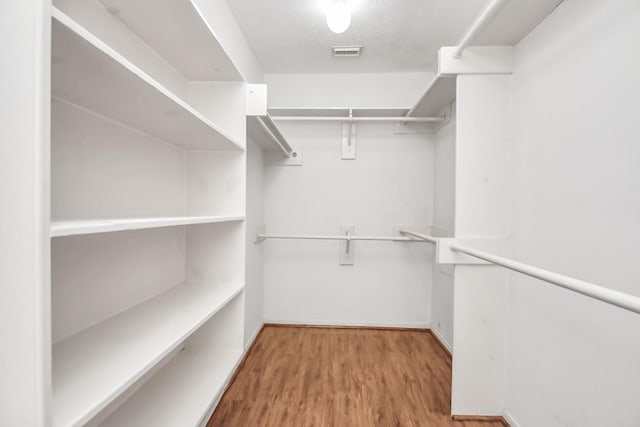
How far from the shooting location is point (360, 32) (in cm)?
180

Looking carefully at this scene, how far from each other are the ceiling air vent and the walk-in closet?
20mm

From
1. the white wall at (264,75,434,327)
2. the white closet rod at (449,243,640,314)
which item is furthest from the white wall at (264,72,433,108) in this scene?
the white closet rod at (449,243,640,314)

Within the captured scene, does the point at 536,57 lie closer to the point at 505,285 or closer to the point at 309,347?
the point at 505,285

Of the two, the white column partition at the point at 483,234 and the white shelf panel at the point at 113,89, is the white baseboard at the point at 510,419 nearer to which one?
the white column partition at the point at 483,234

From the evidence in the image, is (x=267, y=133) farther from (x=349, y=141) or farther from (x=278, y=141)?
(x=349, y=141)

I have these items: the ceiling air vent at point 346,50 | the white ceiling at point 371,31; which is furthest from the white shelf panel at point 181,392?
the ceiling air vent at point 346,50

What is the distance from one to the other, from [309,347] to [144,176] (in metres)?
1.58

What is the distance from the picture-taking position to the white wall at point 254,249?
1.94 meters

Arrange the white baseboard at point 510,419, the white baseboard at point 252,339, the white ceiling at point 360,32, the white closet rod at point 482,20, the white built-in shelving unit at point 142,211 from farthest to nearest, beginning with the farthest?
the white baseboard at point 252,339
the white ceiling at point 360,32
the white baseboard at point 510,419
the white closet rod at point 482,20
the white built-in shelving unit at point 142,211

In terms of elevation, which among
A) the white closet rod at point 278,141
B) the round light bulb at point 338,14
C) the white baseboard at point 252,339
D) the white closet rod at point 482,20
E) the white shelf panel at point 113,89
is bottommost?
the white baseboard at point 252,339

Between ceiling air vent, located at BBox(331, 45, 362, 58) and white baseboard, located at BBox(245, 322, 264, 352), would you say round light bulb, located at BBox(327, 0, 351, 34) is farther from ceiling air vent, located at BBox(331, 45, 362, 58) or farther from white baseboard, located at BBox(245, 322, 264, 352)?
white baseboard, located at BBox(245, 322, 264, 352)

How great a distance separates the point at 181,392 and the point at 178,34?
52.7 inches
